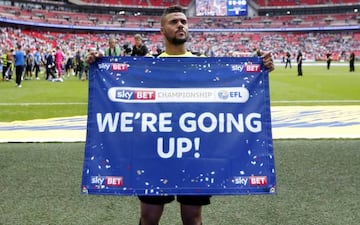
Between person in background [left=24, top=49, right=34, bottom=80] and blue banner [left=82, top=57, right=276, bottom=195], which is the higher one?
blue banner [left=82, top=57, right=276, bottom=195]

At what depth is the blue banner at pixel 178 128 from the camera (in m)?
2.94

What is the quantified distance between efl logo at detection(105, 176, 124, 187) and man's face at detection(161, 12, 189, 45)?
100 centimetres

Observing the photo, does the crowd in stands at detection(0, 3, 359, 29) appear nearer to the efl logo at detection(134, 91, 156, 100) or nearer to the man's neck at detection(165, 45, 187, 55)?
the man's neck at detection(165, 45, 187, 55)

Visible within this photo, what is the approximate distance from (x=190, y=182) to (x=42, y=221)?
69.8 inches

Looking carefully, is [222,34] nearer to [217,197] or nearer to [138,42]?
[138,42]

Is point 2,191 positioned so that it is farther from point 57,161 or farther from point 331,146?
point 331,146

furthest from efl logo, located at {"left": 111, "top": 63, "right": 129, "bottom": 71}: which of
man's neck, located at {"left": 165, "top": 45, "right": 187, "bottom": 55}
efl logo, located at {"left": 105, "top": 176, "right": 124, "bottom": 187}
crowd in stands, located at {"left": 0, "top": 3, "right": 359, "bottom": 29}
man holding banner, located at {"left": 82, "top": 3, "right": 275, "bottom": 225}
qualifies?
crowd in stands, located at {"left": 0, "top": 3, "right": 359, "bottom": 29}

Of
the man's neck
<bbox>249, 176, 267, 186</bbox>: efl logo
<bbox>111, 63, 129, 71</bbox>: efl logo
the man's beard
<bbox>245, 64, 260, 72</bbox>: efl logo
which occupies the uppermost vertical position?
the man's beard

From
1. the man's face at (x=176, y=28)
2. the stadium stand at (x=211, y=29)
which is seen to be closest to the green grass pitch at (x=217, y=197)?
the man's face at (x=176, y=28)

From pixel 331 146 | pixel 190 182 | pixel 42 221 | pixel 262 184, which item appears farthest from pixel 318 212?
pixel 331 146

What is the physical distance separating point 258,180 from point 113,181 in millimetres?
949

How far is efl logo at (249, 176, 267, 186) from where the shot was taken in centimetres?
295

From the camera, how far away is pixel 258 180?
295 cm

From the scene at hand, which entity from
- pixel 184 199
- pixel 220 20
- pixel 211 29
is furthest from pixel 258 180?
pixel 220 20
